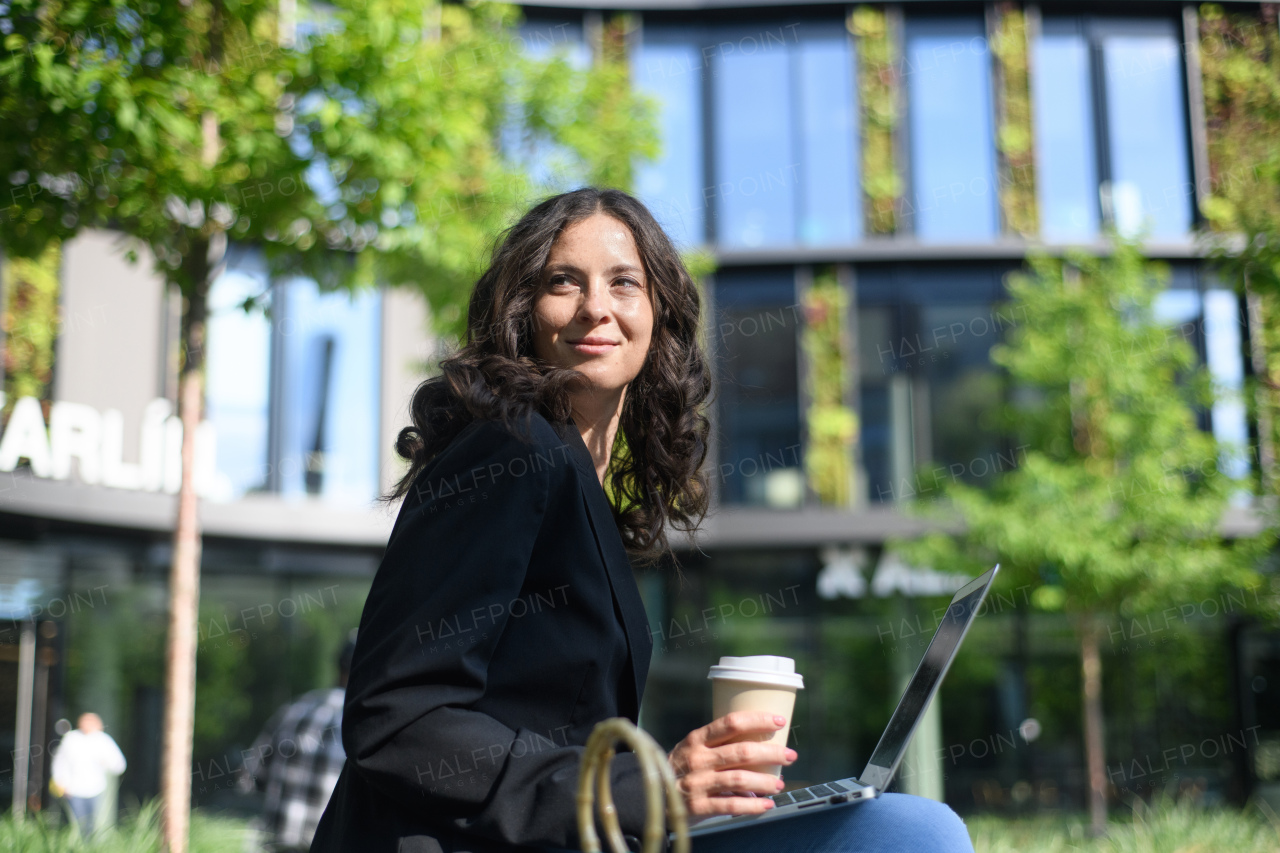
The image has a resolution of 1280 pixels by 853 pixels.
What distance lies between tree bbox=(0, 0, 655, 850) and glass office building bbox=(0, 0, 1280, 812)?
744cm

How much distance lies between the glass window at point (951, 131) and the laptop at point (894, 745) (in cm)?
1620

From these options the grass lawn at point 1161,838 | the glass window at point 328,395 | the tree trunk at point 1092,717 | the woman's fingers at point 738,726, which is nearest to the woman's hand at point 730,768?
the woman's fingers at point 738,726

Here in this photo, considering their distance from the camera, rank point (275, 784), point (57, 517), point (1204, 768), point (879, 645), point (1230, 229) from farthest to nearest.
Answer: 1. point (879, 645)
2. point (1204, 768)
3. point (57, 517)
4. point (1230, 229)
5. point (275, 784)

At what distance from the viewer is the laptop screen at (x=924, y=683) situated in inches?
51.1

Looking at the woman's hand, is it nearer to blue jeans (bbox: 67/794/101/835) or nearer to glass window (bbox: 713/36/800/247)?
blue jeans (bbox: 67/794/101/835)

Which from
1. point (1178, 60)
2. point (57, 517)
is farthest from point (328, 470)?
point (1178, 60)

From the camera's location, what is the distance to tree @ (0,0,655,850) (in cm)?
512

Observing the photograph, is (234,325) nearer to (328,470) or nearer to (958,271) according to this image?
(328,470)

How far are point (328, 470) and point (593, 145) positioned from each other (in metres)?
7.25

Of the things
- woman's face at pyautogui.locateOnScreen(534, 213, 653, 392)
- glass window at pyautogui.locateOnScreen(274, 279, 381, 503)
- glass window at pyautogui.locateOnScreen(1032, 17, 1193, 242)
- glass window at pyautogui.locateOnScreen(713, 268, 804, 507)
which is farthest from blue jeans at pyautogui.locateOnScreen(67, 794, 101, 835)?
glass window at pyautogui.locateOnScreen(1032, 17, 1193, 242)

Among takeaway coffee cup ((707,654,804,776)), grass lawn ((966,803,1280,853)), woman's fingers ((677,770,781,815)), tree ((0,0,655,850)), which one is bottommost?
grass lawn ((966,803,1280,853))

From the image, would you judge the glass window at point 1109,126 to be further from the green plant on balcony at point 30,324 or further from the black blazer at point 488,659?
the black blazer at point 488,659

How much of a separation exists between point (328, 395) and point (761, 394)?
626 cm

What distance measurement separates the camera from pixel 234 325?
47.1 feet
